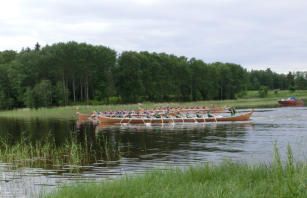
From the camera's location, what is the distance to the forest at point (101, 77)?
→ 7025 centimetres

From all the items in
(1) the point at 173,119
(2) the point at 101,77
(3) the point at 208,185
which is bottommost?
(1) the point at 173,119

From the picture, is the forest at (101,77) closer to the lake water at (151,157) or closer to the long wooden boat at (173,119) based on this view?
the long wooden boat at (173,119)

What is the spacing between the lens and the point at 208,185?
869 cm

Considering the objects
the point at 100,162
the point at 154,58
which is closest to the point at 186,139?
the point at 100,162

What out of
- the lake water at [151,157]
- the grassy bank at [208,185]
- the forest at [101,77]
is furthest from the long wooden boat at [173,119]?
the forest at [101,77]

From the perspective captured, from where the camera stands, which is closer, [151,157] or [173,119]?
[151,157]

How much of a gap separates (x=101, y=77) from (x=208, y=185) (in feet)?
236

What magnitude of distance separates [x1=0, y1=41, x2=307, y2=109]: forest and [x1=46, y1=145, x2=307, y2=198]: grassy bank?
5940cm

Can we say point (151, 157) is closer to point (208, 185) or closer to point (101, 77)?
point (208, 185)

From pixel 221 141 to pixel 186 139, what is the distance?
2.73 metres

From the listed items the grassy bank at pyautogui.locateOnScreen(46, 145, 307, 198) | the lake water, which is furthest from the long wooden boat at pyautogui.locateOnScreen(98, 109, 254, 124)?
the grassy bank at pyautogui.locateOnScreen(46, 145, 307, 198)

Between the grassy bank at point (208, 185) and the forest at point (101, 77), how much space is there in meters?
59.4

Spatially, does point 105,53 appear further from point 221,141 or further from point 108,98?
point 221,141

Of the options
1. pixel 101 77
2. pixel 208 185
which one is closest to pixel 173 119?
pixel 208 185
